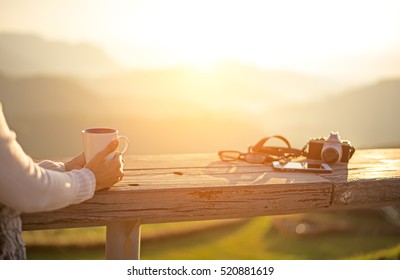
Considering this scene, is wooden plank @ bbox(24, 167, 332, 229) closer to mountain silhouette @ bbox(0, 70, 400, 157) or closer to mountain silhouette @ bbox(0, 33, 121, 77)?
mountain silhouette @ bbox(0, 70, 400, 157)

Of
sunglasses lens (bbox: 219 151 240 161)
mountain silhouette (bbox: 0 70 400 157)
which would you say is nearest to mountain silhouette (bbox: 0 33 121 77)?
mountain silhouette (bbox: 0 70 400 157)

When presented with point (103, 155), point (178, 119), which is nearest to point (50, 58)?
point (178, 119)

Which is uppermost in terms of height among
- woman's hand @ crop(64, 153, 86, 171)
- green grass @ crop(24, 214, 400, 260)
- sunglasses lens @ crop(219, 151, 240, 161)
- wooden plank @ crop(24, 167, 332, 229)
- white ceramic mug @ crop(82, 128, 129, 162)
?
white ceramic mug @ crop(82, 128, 129, 162)

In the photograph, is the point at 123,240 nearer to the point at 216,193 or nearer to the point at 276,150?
the point at 216,193

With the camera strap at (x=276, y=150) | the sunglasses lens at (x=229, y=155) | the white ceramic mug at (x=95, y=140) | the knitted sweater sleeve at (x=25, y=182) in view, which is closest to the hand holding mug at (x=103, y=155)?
the white ceramic mug at (x=95, y=140)

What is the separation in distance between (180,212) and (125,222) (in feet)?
0.92

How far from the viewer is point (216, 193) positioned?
6.45 ft

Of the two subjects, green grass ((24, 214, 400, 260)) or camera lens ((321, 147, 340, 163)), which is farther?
green grass ((24, 214, 400, 260))

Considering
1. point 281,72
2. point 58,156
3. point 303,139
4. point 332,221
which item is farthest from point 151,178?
point 332,221

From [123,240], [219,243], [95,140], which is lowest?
[219,243]

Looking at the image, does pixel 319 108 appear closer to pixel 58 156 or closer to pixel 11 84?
pixel 58 156

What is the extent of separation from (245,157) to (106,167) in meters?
0.92

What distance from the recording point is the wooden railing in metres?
1.84
